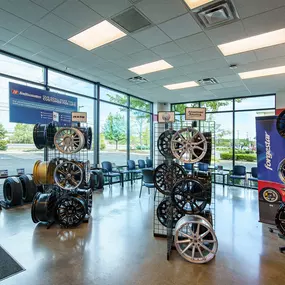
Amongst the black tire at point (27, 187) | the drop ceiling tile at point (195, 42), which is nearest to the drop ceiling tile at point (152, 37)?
the drop ceiling tile at point (195, 42)

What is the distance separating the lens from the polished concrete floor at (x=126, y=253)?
226 centimetres

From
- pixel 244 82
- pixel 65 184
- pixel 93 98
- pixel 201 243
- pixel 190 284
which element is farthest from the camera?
pixel 93 98

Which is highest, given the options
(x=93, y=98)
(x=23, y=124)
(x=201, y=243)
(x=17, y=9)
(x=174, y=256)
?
(x=17, y=9)

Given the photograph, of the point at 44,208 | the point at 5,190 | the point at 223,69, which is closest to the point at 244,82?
the point at 223,69

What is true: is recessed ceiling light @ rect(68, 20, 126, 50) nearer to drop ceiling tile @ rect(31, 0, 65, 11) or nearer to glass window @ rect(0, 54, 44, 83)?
drop ceiling tile @ rect(31, 0, 65, 11)

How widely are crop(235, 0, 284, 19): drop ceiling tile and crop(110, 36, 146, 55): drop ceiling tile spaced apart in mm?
1782

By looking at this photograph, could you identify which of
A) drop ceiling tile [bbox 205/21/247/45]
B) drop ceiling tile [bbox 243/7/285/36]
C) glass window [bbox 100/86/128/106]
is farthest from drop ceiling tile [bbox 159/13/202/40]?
glass window [bbox 100/86/128/106]

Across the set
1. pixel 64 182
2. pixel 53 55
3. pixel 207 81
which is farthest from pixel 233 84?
pixel 64 182

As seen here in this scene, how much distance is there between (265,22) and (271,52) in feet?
3.81

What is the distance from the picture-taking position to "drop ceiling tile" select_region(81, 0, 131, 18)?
9.07 feet

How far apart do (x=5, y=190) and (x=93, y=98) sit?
139 inches

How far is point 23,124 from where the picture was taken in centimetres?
505

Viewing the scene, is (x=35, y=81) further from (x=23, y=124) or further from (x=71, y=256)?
(x=71, y=256)

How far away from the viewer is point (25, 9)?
9.72 feet
